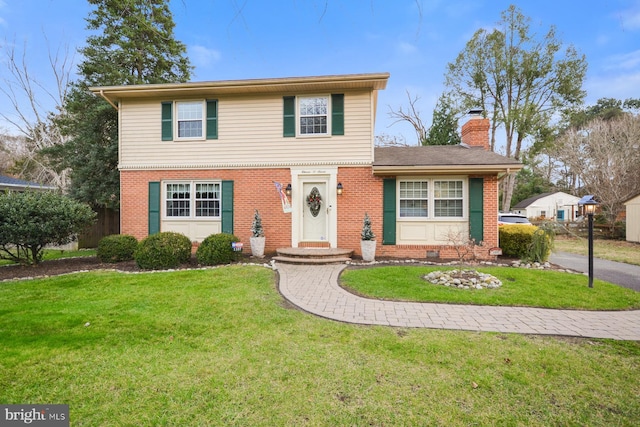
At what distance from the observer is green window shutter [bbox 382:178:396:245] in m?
9.09

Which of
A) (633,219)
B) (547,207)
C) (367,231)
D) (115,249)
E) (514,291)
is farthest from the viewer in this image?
(547,207)

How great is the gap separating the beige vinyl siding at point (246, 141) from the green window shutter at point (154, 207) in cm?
78

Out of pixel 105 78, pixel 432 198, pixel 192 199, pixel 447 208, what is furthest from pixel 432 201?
Answer: pixel 105 78

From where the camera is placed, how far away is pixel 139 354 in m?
3.13

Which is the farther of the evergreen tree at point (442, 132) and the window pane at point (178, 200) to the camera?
the evergreen tree at point (442, 132)

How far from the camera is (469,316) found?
4289 millimetres

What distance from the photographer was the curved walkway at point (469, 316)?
383 centimetres

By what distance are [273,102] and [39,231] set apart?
23.7 feet

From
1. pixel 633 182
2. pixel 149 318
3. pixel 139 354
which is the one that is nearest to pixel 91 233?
pixel 149 318

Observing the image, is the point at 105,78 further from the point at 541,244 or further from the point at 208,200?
the point at 541,244

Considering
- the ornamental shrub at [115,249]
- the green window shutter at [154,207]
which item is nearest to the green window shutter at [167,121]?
the green window shutter at [154,207]

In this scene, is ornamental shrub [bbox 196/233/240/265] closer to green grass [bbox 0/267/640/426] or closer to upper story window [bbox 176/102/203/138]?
green grass [bbox 0/267/640/426]

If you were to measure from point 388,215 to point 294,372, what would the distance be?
6914 mm

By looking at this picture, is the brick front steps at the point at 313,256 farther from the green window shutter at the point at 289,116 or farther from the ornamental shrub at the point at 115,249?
the ornamental shrub at the point at 115,249
